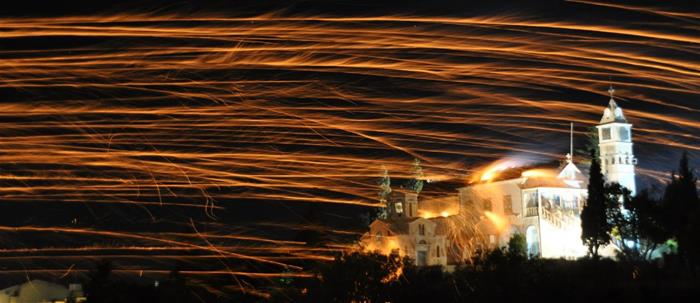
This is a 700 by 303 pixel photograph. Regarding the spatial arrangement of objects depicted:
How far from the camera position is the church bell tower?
59.2 meters

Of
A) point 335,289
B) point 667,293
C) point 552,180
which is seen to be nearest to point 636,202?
point 552,180

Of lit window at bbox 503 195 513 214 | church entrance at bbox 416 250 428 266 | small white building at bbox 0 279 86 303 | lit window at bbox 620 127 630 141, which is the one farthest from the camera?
lit window at bbox 620 127 630 141

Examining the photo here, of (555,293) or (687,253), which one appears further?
(687,253)

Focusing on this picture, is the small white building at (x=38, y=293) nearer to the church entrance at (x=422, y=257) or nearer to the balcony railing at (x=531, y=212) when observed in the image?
the church entrance at (x=422, y=257)

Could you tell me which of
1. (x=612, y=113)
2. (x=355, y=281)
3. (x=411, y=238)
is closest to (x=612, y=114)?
(x=612, y=113)

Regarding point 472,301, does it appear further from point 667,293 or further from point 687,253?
point 687,253

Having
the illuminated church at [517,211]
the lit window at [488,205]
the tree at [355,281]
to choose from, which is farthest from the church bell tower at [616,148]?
the tree at [355,281]

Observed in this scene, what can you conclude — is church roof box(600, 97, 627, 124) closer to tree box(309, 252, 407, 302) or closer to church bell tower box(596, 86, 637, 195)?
church bell tower box(596, 86, 637, 195)

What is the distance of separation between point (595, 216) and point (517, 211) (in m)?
9.19

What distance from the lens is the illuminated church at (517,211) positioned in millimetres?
56312

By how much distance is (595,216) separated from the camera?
49000mm

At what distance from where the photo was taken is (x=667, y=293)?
114ft

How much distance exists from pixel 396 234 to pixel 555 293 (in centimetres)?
2419

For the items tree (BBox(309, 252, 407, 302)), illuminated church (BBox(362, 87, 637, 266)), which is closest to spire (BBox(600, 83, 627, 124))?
illuminated church (BBox(362, 87, 637, 266))
